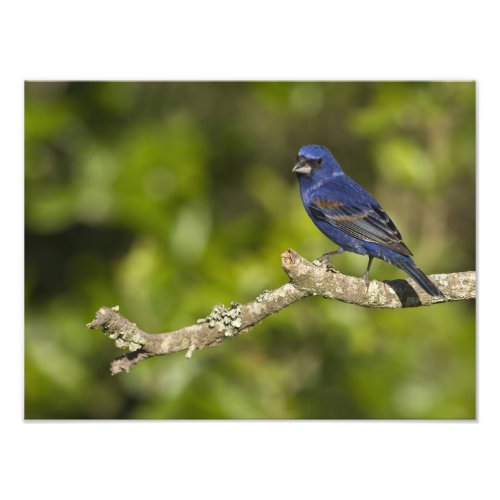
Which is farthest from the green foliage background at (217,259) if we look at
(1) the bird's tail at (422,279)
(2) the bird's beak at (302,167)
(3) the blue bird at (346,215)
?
(1) the bird's tail at (422,279)

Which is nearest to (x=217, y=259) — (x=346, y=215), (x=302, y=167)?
(x=302, y=167)

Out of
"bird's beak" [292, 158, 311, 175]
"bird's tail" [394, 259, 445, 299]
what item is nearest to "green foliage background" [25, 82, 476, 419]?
"bird's beak" [292, 158, 311, 175]

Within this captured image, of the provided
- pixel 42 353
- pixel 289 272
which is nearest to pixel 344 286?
pixel 289 272

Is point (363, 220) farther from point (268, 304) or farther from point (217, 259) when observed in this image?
point (217, 259)

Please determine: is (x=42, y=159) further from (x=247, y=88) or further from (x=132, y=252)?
(x=247, y=88)

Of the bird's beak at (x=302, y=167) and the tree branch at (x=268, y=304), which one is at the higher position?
the bird's beak at (x=302, y=167)

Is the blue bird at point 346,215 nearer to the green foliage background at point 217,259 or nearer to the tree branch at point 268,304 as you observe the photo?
the tree branch at point 268,304

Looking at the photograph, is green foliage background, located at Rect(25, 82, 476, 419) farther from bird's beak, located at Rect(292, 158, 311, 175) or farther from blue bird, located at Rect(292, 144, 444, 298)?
bird's beak, located at Rect(292, 158, 311, 175)
